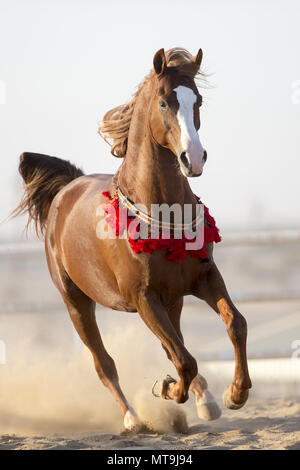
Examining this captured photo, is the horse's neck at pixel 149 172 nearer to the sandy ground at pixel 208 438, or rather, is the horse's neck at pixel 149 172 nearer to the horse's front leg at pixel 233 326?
the horse's front leg at pixel 233 326

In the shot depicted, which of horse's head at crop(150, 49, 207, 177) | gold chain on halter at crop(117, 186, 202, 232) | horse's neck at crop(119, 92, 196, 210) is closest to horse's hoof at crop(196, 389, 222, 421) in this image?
gold chain on halter at crop(117, 186, 202, 232)

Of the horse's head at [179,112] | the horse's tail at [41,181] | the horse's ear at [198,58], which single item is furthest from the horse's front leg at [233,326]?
the horse's tail at [41,181]

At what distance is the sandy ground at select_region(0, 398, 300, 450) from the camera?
4.16m

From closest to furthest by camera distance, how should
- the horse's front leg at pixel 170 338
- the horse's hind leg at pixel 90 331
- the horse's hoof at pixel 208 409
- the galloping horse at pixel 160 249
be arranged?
1. the galloping horse at pixel 160 249
2. the horse's front leg at pixel 170 338
3. the horse's hoof at pixel 208 409
4. the horse's hind leg at pixel 90 331

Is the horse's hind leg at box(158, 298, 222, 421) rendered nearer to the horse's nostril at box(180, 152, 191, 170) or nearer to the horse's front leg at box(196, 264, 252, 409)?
the horse's front leg at box(196, 264, 252, 409)

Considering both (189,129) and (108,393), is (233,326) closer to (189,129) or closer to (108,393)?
(189,129)

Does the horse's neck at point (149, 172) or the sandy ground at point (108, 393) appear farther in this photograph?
the sandy ground at point (108, 393)

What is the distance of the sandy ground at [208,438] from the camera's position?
13.6 feet

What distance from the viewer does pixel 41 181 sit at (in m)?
5.54

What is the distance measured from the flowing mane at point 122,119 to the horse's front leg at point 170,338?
0.89 metres

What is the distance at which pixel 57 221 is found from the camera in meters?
5.03

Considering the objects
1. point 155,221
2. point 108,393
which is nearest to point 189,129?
point 155,221
